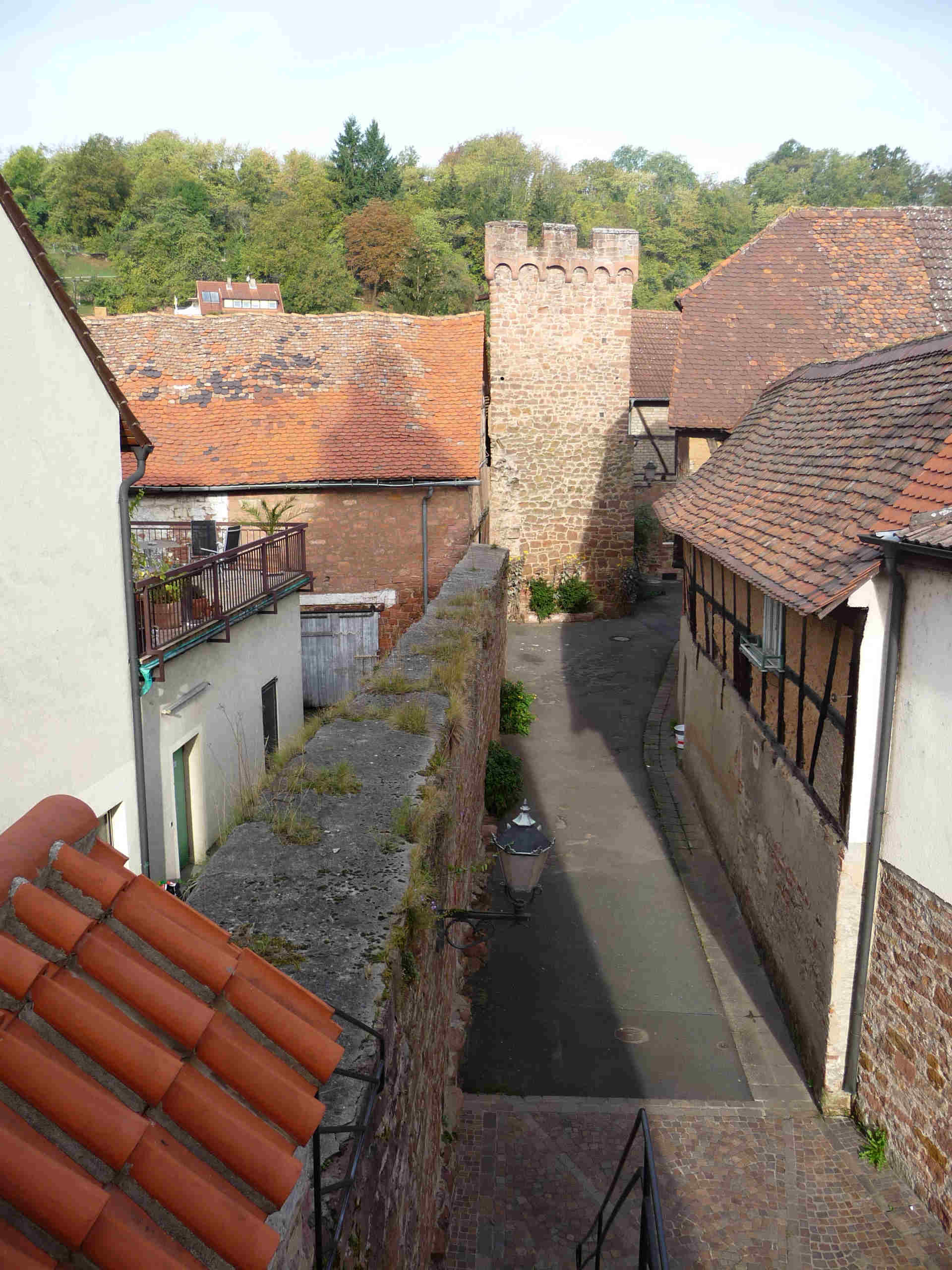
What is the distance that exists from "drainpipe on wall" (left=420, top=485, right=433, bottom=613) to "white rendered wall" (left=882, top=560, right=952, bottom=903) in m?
11.6

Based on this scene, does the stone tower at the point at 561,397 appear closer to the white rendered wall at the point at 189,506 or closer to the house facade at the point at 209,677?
the white rendered wall at the point at 189,506

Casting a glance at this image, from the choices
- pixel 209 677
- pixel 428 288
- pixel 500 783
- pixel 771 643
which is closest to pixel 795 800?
pixel 771 643

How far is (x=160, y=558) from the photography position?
13.8m

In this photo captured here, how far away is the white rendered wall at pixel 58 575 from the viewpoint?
6.62m

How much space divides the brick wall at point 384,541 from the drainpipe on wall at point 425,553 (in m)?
0.05

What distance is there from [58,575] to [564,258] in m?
18.9

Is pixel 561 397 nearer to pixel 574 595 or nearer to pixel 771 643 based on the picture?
pixel 574 595

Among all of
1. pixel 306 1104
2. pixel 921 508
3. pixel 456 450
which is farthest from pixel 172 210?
pixel 306 1104

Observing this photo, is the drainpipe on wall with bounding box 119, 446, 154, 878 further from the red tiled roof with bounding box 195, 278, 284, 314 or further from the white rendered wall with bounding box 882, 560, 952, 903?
the red tiled roof with bounding box 195, 278, 284, 314

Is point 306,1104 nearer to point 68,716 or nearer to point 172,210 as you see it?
point 68,716

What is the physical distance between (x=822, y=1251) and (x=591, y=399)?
807 inches

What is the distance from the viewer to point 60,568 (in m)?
7.33

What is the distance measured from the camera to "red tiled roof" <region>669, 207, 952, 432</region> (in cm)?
1599

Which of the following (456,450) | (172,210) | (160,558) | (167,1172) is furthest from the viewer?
(172,210)
